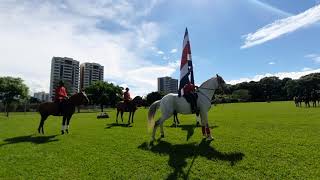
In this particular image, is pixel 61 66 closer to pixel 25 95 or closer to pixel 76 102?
pixel 25 95

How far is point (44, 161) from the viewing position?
1030cm

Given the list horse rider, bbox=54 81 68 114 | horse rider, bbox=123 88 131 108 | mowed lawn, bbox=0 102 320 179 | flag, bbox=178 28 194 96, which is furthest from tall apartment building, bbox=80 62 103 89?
mowed lawn, bbox=0 102 320 179

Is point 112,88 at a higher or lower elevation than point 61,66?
lower

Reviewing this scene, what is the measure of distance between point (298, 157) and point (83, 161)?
7.10 meters

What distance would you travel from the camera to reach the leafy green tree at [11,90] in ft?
206

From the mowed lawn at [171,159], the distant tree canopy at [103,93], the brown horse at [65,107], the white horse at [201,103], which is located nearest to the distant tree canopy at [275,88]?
the distant tree canopy at [103,93]

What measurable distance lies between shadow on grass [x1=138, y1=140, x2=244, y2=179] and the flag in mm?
3329

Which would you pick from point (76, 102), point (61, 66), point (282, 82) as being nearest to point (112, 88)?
point (61, 66)

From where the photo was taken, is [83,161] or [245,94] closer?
[83,161]

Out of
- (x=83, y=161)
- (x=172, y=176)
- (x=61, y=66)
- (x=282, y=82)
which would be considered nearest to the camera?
(x=172, y=176)

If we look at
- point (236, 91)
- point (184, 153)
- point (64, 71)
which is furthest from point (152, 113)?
point (64, 71)

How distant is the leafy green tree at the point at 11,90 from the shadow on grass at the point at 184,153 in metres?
58.7

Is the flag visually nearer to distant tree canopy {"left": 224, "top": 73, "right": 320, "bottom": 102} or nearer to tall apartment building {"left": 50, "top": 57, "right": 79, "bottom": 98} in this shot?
distant tree canopy {"left": 224, "top": 73, "right": 320, "bottom": 102}

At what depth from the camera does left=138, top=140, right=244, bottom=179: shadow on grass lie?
349 inches
